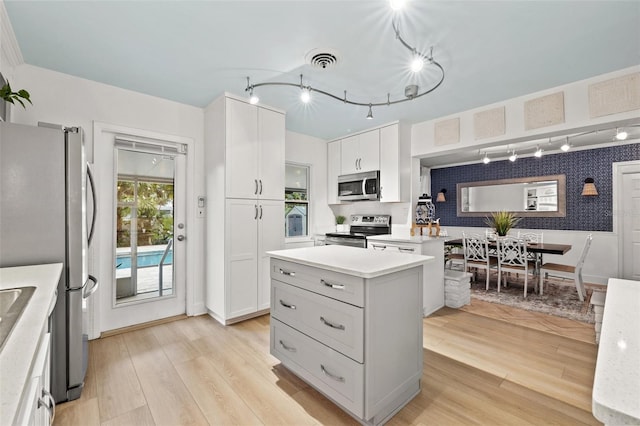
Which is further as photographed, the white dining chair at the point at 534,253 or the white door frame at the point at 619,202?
the white door frame at the point at 619,202

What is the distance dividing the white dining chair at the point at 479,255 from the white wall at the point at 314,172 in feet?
7.56

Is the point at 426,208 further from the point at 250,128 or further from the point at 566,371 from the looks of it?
the point at 250,128

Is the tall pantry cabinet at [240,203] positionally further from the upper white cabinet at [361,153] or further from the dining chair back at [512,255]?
the dining chair back at [512,255]

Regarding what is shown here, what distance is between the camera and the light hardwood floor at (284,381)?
68.1 inches

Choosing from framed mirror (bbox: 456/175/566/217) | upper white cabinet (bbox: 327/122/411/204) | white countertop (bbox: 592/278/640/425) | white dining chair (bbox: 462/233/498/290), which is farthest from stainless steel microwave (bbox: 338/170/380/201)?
framed mirror (bbox: 456/175/566/217)

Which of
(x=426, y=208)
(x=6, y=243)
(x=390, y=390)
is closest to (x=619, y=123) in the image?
(x=426, y=208)

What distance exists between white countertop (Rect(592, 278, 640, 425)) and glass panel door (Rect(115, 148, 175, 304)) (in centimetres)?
356

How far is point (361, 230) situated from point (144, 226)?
3.04 meters

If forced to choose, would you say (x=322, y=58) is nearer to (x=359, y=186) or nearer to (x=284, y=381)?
(x=359, y=186)

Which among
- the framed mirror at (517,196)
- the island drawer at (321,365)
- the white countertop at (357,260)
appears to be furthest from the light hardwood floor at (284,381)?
the framed mirror at (517,196)

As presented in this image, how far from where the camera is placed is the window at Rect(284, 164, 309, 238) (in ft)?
14.9

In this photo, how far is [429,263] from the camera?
350 centimetres

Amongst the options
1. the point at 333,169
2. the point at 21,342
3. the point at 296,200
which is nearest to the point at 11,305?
the point at 21,342

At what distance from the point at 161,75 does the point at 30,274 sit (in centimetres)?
197
